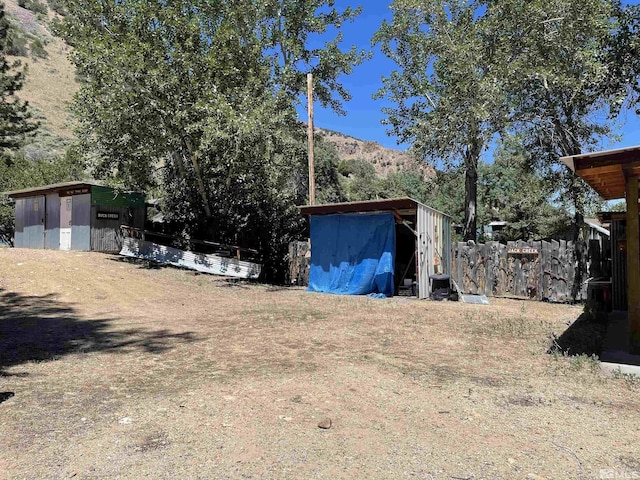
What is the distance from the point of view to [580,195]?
16.8 metres

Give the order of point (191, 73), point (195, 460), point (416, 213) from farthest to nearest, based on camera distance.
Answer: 1. point (191, 73)
2. point (416, 213)
3. point (195, 460)

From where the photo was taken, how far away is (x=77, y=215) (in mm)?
19531

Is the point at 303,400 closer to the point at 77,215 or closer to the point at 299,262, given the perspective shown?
the point at 299,262

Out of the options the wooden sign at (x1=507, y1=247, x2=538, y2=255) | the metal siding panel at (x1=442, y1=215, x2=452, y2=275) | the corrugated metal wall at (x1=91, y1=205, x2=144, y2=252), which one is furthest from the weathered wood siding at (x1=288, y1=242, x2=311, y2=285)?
the corrugated metal wall at (x1=91, y1=205, x2=144, y2=252)

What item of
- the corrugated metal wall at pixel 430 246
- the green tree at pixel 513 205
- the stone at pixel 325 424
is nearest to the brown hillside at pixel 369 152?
the green tree at pixel 513 205

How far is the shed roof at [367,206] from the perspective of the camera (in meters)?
12.8

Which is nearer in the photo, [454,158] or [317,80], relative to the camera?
[454,158]

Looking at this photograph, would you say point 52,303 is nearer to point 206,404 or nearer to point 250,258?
point 206,404

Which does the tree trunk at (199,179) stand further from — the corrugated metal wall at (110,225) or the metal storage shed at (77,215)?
the corrugated metal wall at (110,225)

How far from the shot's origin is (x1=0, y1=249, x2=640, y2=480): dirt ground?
3.19m

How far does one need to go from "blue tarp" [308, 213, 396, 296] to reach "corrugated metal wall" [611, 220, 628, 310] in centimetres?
566

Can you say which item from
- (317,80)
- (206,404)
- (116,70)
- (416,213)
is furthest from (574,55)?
(206,404)

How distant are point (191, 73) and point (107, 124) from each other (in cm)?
343

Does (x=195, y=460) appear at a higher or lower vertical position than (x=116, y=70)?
lower
